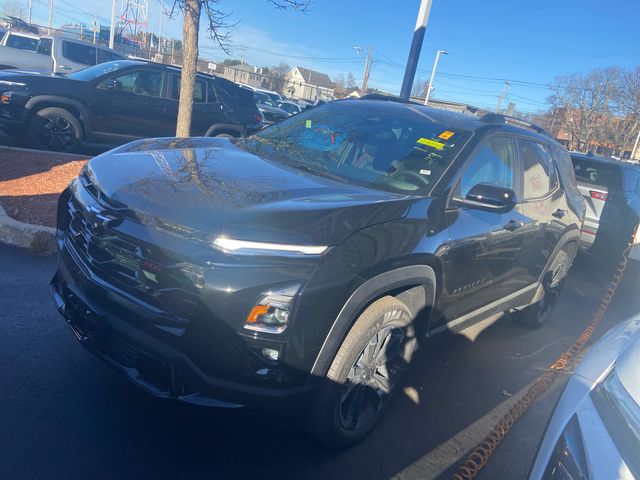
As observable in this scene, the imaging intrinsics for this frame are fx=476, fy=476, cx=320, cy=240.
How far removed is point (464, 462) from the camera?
2842 millimetres

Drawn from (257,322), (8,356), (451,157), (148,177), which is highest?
(451,157)

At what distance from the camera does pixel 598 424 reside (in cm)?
153

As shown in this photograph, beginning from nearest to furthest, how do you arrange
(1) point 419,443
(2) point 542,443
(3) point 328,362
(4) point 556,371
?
(2) point 542,443
(3) point 328,362
(1) point 419,443
(4) point 556,371

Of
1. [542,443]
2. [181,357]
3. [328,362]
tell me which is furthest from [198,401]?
[542,443]

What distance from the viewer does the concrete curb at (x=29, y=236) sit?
4.52 metres

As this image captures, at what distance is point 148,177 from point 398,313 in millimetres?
1553

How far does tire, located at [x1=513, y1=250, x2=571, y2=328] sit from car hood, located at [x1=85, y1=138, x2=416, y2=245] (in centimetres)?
289

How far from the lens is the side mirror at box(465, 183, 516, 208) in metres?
2.96

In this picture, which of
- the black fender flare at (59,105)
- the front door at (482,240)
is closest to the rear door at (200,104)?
the black fender flare at (59,105)

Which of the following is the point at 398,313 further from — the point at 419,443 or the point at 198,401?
the point at 198,401

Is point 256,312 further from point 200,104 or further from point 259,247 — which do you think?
point 200,104

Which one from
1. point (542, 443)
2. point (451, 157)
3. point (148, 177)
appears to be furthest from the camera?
point (451, 157)

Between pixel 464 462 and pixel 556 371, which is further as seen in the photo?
pixel 556 371

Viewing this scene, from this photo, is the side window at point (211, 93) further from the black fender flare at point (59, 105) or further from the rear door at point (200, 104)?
the black fender flare at point (59, 105)
